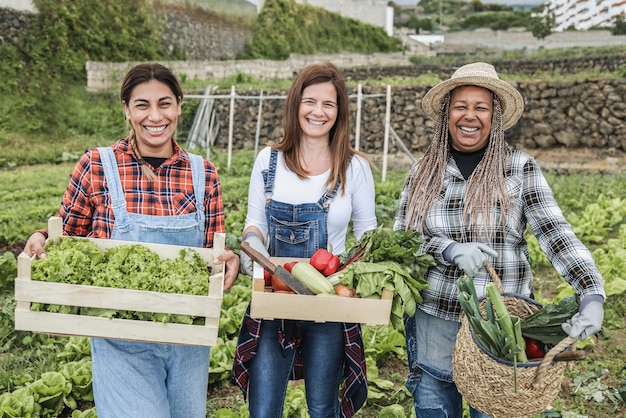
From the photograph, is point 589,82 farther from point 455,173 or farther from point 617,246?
point 455,173

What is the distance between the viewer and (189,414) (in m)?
2.59

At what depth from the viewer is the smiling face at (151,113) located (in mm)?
2576

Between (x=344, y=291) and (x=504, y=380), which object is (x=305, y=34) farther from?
(x=504, y=380)

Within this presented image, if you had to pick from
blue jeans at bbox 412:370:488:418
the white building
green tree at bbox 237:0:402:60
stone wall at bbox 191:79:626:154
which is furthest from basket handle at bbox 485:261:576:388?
the white building

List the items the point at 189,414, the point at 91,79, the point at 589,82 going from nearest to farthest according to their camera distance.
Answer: the point at 189,414 < the point at 589,82 < the point at 91,79

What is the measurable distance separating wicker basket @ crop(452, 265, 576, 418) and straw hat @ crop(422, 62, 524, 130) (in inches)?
39.8

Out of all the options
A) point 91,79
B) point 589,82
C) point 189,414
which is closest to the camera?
point 189,414

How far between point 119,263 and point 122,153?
51 cm

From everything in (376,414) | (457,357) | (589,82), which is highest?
(589,82)

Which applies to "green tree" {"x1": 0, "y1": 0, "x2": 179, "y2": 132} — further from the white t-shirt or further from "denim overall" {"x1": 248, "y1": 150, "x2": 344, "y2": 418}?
"denim overall" {"x1": 248, "y1": 150, "x2": 344, "y2": 418}

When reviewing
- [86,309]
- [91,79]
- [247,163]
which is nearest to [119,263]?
[86,309]

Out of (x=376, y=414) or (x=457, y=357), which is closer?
(x=457, y=357)

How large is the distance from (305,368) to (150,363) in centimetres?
78

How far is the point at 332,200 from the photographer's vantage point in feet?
9.53
